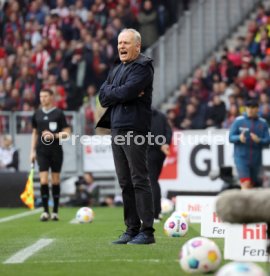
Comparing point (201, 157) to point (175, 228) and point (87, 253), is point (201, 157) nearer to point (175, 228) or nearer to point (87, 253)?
point (175, 228)

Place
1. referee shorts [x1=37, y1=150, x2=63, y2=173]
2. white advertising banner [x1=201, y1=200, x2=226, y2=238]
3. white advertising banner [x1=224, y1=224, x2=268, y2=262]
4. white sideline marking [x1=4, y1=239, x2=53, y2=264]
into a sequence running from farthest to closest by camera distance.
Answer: referee shorts [x1=37, y1=150, x2=63, y2=173], white advertising banner [x1=201, y1=200, x2=226, y2=238], white sideline marking [x1=4, y1=239, x2=53, y2=264], white advertising banner [x1=224, y1=224, x2=268, y2=262]

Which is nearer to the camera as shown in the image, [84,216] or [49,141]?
[84,216]

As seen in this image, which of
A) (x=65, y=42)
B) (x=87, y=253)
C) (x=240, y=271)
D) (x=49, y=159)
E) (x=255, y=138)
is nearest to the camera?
(x=240, y=271)

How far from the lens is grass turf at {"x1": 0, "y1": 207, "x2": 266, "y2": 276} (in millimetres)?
7727

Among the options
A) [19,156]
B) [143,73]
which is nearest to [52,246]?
[143,73]

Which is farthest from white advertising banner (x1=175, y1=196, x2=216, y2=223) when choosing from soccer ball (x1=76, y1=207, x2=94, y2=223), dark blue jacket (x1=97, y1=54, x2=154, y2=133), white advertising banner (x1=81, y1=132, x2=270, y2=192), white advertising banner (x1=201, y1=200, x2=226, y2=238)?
dark blue jacket (x1=97, y1=54, x2=154, y2=133)

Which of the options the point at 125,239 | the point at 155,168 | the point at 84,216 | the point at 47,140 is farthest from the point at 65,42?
the point at 125,239

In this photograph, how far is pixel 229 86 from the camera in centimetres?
2492

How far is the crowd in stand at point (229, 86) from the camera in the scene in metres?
23.5

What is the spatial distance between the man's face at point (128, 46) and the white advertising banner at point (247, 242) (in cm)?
266

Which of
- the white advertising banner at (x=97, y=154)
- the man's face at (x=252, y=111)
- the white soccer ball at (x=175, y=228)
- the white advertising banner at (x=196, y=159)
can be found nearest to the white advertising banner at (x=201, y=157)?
the white advertising banner at (x=196, y=159)

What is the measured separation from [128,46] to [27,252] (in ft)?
7.91

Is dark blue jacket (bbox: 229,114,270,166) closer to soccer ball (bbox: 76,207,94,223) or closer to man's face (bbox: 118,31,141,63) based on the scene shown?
soccer ball (bbox: 76,207,94,223)

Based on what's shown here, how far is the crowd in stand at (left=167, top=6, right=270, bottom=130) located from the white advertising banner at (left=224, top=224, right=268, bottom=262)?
14730 millimetres
